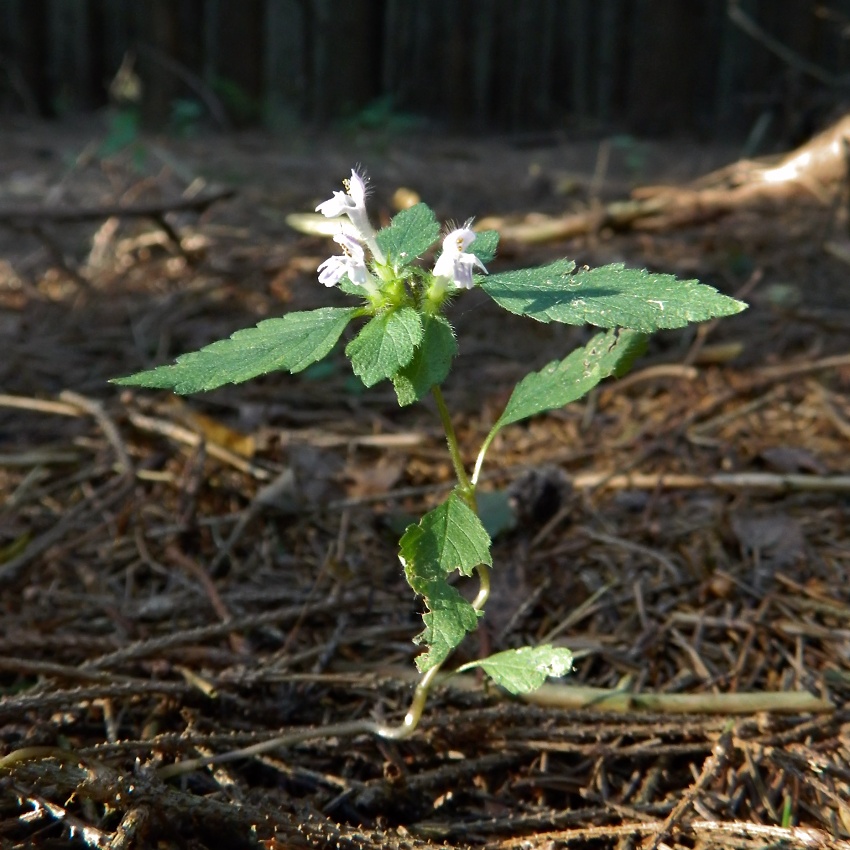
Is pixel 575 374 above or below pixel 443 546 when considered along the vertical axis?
above

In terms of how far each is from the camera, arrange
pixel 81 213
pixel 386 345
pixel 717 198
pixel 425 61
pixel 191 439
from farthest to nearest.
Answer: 1. pixel 425 61
2. pixel 717 198
3. pixel 81 213
4. pixel 191 439
5. pixel 386 345

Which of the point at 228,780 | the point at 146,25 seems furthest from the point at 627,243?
the point at 146,25

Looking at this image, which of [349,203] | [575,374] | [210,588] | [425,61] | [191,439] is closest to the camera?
[349,203]

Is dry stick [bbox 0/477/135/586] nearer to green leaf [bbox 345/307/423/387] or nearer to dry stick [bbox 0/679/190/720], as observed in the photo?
dry stick [bbox 0/679/190/720]

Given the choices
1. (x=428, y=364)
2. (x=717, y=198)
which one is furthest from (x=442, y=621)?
(x=717, y=198)

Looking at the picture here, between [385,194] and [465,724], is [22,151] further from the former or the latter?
[465,724]

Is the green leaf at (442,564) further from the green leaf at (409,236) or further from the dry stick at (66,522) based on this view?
the dry stick at (66,522)

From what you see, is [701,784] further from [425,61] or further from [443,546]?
[425,61]
